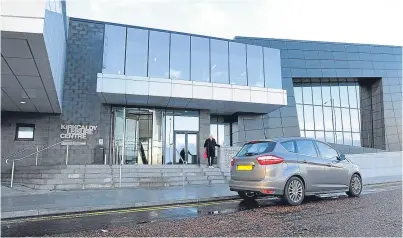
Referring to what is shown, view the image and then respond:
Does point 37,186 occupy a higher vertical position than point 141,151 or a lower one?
lower

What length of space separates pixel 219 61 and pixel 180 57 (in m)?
2.63

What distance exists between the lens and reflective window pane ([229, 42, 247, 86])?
20.3m

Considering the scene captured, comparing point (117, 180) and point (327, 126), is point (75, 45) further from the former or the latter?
point (327, 126)

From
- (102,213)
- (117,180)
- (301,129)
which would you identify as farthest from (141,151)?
(301,129)

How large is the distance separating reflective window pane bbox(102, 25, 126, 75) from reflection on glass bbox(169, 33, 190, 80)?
2.90m

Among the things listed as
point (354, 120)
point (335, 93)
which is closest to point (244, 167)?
point (335, 93)

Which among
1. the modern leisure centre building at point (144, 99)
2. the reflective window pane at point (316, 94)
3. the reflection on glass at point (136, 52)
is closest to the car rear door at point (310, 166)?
the modern leisure centre building at point (144, 99)

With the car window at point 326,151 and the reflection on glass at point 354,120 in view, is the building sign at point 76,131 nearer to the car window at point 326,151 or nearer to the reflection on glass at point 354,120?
the car window at point 326,151

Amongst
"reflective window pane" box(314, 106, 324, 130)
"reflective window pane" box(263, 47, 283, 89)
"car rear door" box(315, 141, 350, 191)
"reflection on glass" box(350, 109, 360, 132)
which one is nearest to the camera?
"car rear door" box(315, 141, 350, 191)

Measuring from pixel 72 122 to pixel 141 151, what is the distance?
4.38 meters

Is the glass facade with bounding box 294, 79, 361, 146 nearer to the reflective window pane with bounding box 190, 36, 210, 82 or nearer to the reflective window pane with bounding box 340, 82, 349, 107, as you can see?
the reflective window pane with bounding box 340, 82, 349, 107

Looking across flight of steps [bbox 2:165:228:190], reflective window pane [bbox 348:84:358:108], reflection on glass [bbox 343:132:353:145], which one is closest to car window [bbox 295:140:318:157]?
flight of steps [bbox 2:165:228:190]

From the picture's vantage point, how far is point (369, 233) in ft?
15.5

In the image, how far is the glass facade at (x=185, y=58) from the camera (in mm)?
18125
